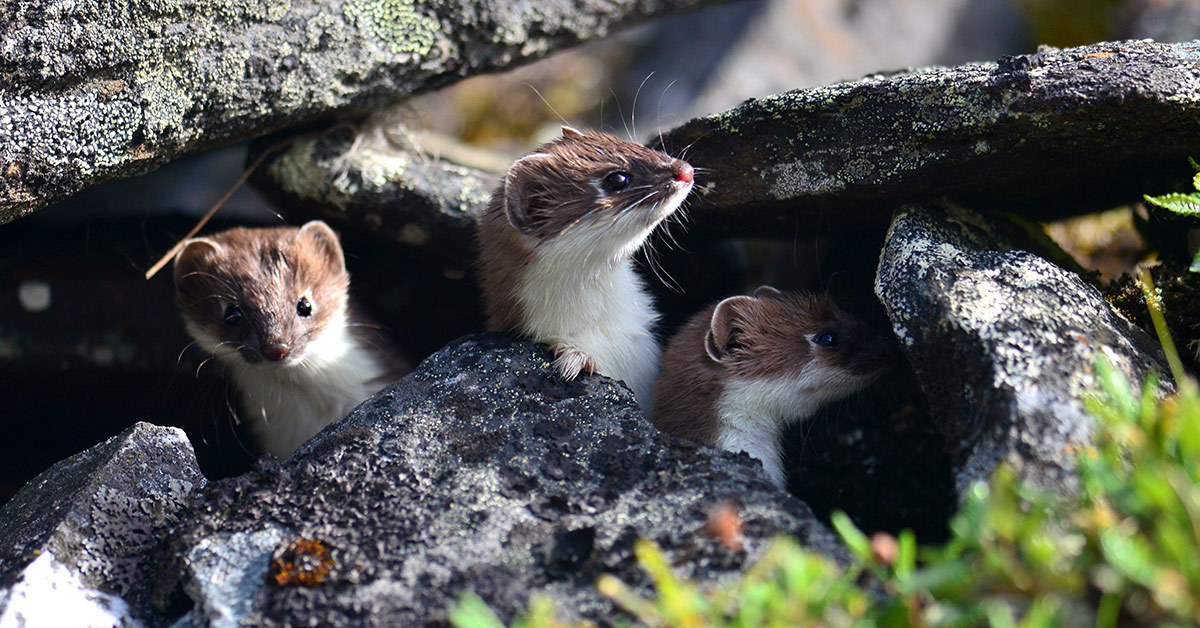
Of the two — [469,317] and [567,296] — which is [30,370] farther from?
[567,296]

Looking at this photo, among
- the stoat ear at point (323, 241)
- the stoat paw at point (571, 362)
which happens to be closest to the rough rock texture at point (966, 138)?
the stoat paw at point (571, 362)

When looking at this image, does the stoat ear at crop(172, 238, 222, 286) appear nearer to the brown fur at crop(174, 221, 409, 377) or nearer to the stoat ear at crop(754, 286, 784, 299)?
the brown fur at crop(174, 221, 409, 377)

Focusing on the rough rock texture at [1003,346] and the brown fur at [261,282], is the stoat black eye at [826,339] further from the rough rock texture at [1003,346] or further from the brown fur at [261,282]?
the brown fur at [261,282]

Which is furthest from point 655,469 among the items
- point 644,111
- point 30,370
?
point 644,111

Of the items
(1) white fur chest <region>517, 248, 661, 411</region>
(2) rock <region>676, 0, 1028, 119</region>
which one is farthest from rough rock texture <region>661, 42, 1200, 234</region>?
(2) rock <region>676, 0, 1028, 119</region>

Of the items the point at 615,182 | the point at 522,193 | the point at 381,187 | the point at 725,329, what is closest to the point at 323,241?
the point at 381,187
